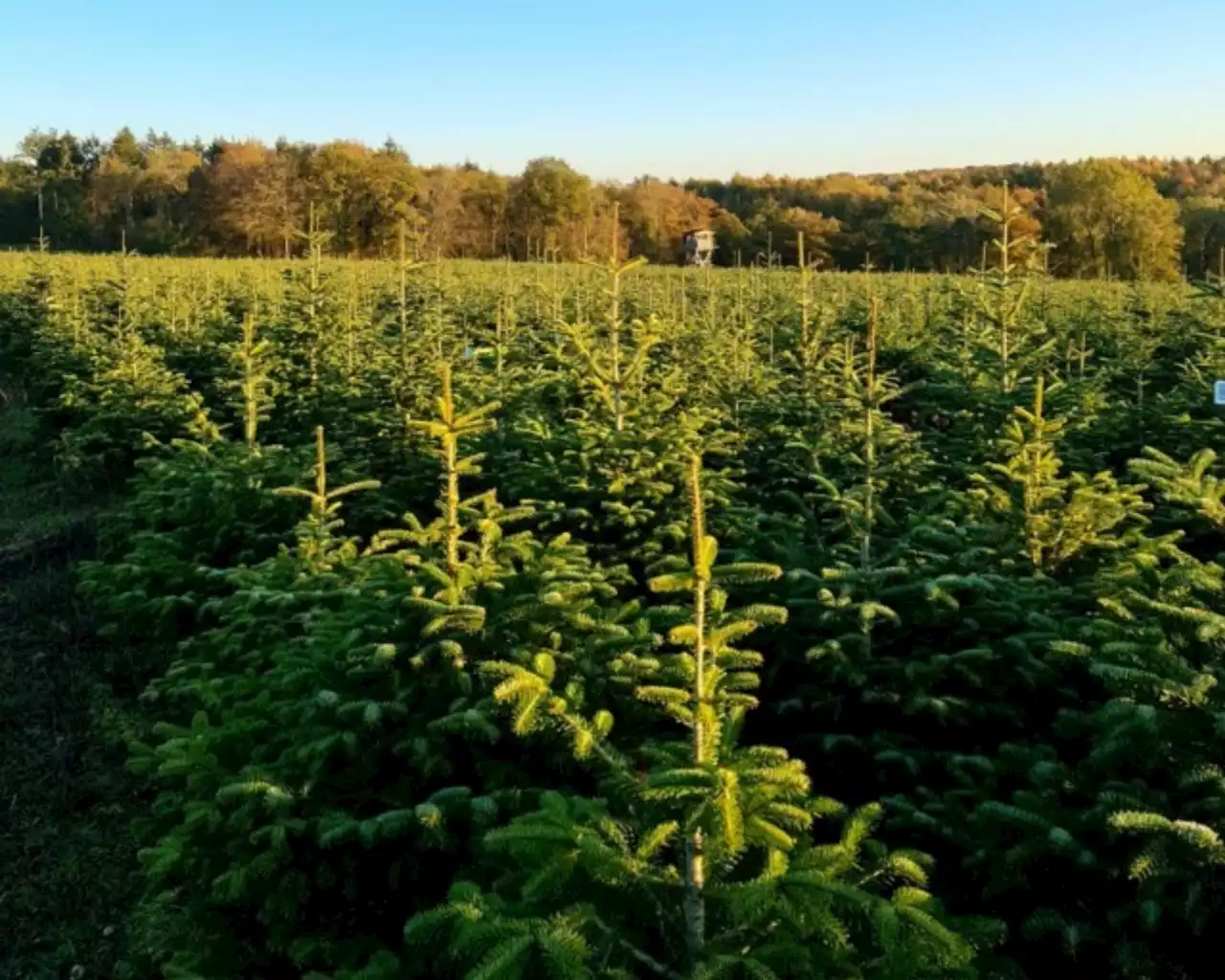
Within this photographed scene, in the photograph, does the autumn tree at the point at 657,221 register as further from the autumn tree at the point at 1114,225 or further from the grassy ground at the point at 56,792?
the grassy ground at the point at 56,792

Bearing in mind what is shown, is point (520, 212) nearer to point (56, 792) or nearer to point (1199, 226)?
point (1199, 226)

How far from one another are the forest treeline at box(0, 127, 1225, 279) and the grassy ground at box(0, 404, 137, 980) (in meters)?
25.5

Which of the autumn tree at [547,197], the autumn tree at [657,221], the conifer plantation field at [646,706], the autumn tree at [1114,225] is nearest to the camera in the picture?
the conifer plantation field at [646,706]

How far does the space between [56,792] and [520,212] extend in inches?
1842

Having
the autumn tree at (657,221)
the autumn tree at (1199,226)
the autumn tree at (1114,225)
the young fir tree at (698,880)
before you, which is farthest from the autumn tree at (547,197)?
the young fir tree at (698,880)

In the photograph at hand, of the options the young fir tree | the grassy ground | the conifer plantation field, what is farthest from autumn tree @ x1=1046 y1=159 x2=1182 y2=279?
the young fir tree

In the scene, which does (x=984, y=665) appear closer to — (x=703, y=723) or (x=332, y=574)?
(x=703, y=723)

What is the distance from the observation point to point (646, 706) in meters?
3.77

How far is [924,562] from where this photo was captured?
4.73 m

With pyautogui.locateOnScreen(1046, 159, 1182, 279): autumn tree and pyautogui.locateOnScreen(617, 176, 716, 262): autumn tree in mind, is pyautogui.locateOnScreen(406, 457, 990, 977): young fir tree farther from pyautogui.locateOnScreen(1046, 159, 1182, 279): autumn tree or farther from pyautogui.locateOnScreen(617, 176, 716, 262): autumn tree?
pyautogui.locateOnScreen(617, 176, 716, 262): autumn tree

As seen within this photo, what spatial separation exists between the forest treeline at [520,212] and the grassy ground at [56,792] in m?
25.5

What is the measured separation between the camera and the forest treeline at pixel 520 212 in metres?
40.5

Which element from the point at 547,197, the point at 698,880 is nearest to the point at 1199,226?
the point at 547,197

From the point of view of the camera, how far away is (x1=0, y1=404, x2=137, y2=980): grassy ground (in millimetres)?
4695
